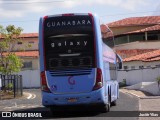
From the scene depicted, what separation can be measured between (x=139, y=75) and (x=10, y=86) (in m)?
19.2

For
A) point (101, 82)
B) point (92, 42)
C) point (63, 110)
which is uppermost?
point (92, 42)

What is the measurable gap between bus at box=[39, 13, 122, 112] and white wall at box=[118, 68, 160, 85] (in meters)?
32.8

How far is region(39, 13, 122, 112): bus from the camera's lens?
18250mm

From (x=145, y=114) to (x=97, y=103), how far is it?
6.23ft

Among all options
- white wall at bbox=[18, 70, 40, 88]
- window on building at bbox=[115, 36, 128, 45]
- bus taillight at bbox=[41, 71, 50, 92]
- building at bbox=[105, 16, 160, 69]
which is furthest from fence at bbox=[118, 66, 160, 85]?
bus taillight at bbox=[41, 71, 50, 92]

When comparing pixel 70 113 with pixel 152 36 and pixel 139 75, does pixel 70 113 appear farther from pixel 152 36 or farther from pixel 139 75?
pixel 152 36

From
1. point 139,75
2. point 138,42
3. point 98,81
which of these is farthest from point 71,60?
point 138,42

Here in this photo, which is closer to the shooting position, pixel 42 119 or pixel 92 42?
pixel 42 119

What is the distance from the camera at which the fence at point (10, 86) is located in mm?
38938

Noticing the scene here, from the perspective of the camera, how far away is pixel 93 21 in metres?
18.4

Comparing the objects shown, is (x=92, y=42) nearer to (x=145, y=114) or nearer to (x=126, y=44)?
(x=145, y=114)

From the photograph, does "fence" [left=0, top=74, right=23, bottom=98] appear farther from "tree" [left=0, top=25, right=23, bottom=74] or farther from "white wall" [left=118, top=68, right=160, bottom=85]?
"white wall" [left=118, top=68, right=160, bottom=85]

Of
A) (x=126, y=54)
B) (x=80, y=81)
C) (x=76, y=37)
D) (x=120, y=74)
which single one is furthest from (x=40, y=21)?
(x=126, y=54)

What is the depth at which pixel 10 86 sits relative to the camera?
129 ft
